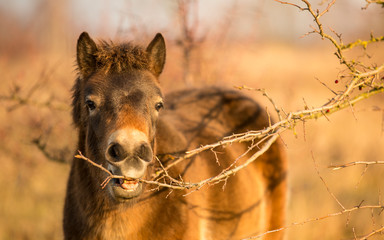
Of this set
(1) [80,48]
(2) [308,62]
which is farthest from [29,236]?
(2) [308,62]

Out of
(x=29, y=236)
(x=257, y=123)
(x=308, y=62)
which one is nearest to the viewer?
(x=257, y=123)

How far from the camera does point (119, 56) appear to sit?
12.8 feet

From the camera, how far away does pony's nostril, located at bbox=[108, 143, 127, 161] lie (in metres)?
3.10

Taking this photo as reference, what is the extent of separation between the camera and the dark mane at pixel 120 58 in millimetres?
3858

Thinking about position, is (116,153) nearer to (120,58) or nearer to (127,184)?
(127,184)

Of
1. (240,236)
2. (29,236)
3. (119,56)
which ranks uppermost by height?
(119,56)

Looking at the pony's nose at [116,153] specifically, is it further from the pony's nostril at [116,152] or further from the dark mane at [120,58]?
the dark mane at [120,58]

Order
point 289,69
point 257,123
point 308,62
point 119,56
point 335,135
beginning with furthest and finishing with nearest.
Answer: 1. point 308,62
2. point 289,69
3. point 335,135
4. point 257,123
5. point 119,56

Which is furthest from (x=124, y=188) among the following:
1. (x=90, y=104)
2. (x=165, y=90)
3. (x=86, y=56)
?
(x=165, y=90)

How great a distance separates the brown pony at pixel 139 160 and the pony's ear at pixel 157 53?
0.01 metres

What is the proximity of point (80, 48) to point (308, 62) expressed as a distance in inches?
861

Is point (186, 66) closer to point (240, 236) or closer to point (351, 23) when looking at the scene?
point (240, 236)

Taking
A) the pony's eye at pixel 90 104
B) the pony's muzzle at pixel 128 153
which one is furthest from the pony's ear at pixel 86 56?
the pony's muzzle at pixel 128 153

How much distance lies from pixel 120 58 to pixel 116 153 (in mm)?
1137
